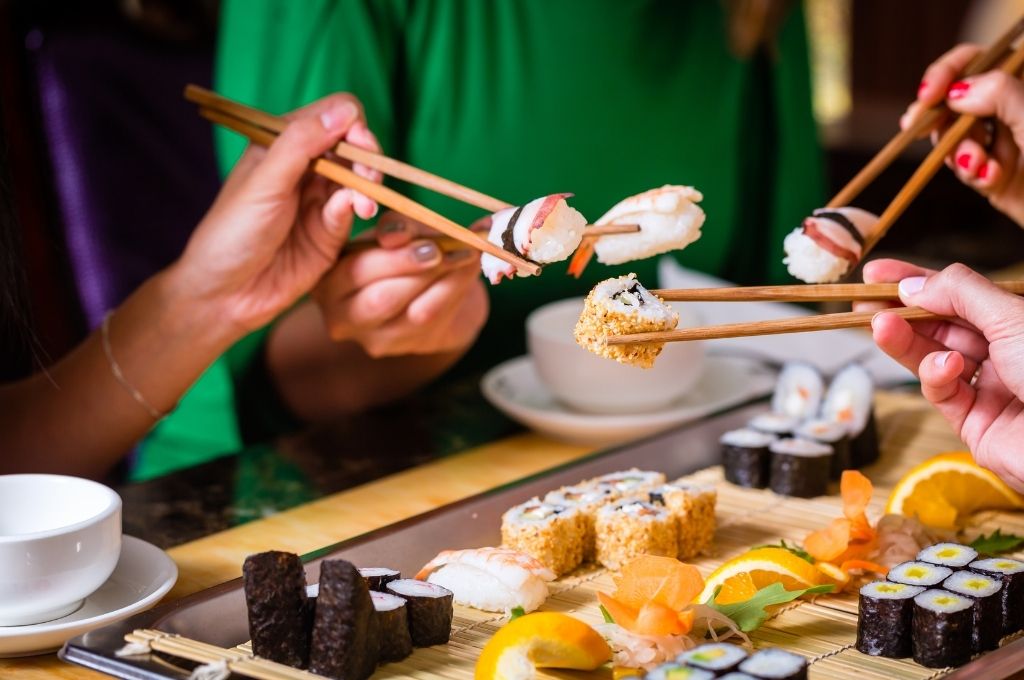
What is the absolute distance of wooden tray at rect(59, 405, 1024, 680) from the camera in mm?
1247

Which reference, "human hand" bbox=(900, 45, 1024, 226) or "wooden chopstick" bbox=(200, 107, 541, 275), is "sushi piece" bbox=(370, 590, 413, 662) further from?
"human hand" bbox=(900, 45, 1024, 226)

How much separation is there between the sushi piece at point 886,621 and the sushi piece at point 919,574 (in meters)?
0.03

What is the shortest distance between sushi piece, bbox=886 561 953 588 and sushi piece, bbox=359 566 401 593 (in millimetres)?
569

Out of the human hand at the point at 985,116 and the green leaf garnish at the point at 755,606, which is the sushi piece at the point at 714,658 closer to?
the green leaf garnish at the point at 755,606

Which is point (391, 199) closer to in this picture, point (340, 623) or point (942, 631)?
point (340, 623)

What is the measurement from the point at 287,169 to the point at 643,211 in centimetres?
52

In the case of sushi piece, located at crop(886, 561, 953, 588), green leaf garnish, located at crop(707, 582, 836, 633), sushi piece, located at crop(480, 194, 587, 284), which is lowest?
green leaf garnish, located at crop(707, 582, 836, 633)

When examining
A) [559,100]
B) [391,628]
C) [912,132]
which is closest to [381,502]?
[391,628]

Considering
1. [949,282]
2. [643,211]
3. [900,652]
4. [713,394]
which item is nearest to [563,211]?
[643,211]

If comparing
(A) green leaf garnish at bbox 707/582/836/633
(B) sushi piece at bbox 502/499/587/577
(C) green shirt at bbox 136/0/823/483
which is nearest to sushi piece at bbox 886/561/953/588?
(A) green leaf garnish at bbox 707/582/836/633

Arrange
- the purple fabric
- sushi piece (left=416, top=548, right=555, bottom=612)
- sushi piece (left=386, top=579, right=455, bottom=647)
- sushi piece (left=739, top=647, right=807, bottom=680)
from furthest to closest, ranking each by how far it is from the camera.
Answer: the purple fabric
sushi piece (left=416, top=548, right=555, bottom=612)
sushi piece (left=386, top=579, right=455, bottom=647)
sushi piece (left=739, top=647, right=807, bottom=680)

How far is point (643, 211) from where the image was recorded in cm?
160

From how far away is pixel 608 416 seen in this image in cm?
212

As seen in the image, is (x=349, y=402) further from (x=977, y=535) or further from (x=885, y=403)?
(x=977, y=535)
